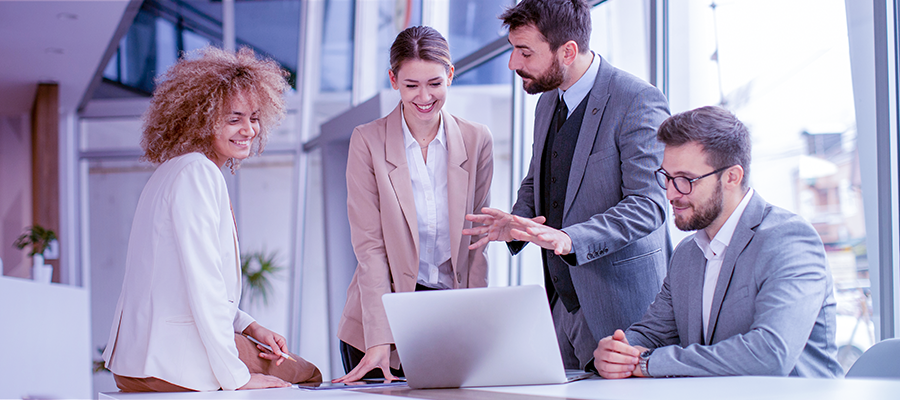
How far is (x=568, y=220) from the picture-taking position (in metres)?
2.04

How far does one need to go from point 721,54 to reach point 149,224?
221 cm

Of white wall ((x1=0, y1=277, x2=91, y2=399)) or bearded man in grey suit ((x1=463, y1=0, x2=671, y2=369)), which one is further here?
white wall ((x1=0, y1=277, x2=91, y2=399))

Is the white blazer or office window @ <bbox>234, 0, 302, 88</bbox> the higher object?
office window @ <bbox>234, 0, 302, 88</bbox>

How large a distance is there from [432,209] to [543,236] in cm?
57

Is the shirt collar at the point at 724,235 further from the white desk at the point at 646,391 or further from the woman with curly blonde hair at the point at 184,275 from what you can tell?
the woman with curly blonde hair at the point at 184,275

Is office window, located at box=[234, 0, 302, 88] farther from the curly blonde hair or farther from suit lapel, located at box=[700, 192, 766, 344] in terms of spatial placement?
suit lapel, located at box=[700, 192, 766, 344]

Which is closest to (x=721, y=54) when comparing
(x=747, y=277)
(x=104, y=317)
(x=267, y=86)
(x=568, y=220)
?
(x=568, y=220)

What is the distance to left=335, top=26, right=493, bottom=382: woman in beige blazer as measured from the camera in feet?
7.09

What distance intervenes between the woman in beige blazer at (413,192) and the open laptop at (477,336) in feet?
2.09

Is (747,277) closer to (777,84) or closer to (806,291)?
(806,291)

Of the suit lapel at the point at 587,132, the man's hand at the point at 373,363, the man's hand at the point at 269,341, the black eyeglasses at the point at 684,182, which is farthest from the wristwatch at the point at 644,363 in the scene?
the man's hand at the point at 269,341

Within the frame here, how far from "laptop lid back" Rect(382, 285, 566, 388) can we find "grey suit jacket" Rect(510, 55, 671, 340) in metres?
A: 0.53

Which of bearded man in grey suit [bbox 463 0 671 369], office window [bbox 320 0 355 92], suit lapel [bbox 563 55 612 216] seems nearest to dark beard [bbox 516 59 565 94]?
bearded man in grey suit [bbox 463 0 671 369]

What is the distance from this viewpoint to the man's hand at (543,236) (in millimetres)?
1759
